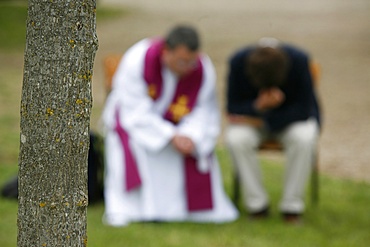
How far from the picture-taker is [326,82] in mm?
13781

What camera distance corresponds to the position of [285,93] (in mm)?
6281

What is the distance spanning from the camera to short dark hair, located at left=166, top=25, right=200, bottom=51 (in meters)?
5.96

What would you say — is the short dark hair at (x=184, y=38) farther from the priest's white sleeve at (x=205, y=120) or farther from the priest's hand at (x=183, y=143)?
the priest's hand at (x=183, y=143)

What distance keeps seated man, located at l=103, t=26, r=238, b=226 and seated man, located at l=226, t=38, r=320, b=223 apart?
0.24 m

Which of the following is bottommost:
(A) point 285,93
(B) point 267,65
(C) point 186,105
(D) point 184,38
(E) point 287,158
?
(E) point 287,158

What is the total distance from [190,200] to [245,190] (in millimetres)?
424

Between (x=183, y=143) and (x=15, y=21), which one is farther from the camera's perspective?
(x=15, y=21)

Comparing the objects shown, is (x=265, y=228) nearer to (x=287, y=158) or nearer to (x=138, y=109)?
(x=287, y=158)

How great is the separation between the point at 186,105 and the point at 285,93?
0.74m

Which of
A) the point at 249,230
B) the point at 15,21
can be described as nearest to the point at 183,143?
the point at 249,230

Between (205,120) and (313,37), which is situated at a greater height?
(205,120)

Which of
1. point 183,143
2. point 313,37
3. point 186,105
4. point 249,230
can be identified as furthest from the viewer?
point 313,37

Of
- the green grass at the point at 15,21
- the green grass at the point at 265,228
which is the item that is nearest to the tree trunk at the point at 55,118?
the green grass at the point at 265,228

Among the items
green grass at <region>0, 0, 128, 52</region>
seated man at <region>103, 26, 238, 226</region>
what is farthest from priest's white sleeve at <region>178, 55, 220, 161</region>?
green grass at <region>0, 0, 128, 52</region>
